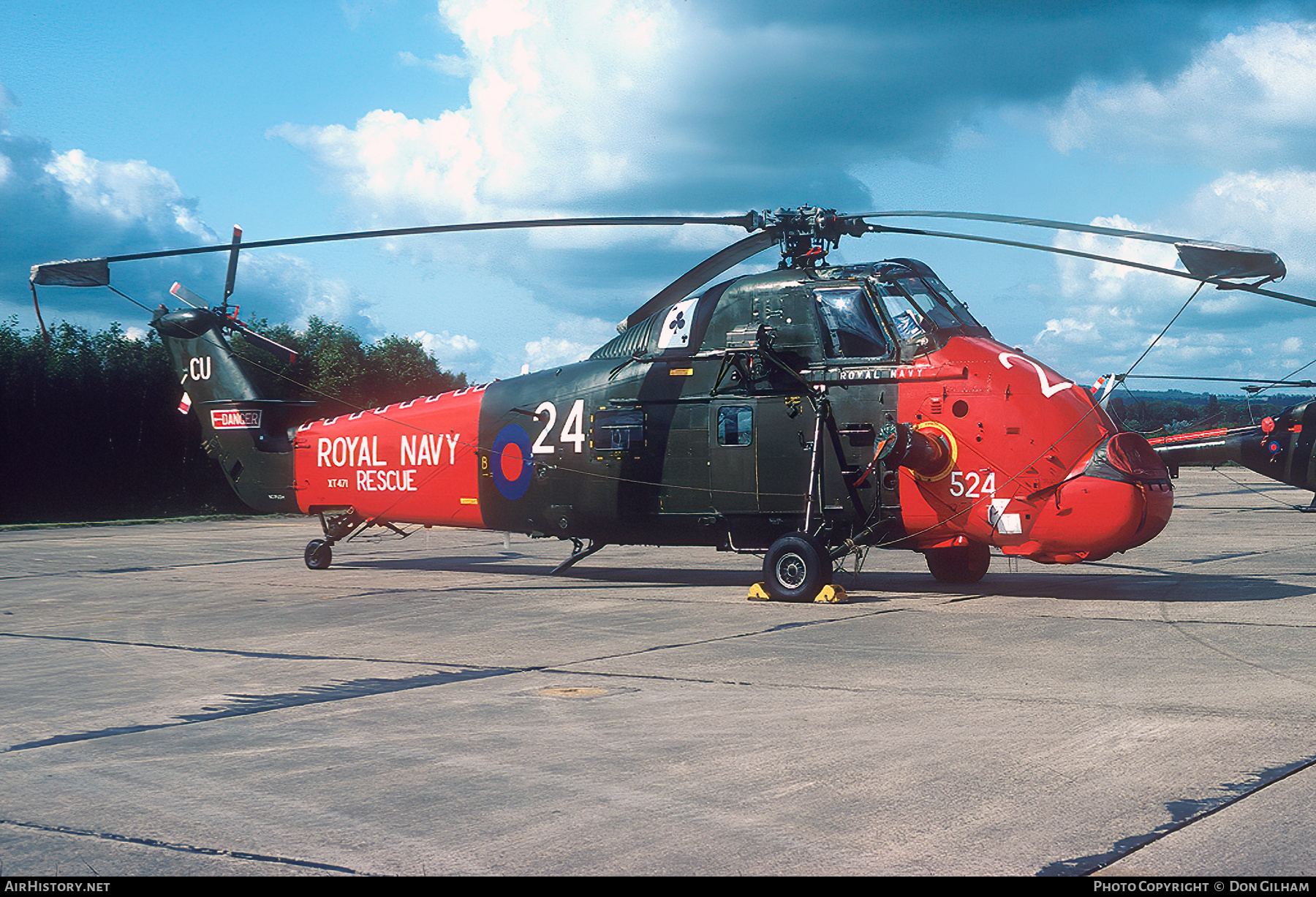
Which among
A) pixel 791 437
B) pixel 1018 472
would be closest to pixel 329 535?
pixel 791 437

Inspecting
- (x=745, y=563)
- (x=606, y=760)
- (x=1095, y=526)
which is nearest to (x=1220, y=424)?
(x=745, y=563)

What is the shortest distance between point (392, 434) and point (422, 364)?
31.1m

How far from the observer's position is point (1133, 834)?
15.4ft

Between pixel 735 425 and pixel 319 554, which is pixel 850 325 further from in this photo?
pixel 319 554

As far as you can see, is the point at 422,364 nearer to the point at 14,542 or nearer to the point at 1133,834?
the point at 14,542

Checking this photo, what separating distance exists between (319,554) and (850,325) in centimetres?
991

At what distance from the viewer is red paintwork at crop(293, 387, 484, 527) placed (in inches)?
667

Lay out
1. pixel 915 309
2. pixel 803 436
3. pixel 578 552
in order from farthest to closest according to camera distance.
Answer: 1. pixel 578 552
2. pixel 803 436
3. pixel 915 309

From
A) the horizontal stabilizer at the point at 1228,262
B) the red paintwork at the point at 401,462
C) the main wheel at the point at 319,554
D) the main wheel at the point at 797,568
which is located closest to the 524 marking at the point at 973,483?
the main wheel at the point at 797,568

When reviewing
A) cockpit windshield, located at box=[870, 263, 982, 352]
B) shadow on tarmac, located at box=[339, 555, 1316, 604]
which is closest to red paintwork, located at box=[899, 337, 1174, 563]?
cockpit windshield, located at box=[870, 263, 982, 352]

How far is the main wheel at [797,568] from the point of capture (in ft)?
42.2

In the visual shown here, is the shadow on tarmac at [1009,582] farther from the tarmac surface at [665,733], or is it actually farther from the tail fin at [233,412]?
the tail fin at [233,412]

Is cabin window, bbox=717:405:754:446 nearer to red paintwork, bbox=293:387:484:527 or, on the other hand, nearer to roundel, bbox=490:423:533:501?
roundel, bbox=490:423:533:501

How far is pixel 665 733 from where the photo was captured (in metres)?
6.75
